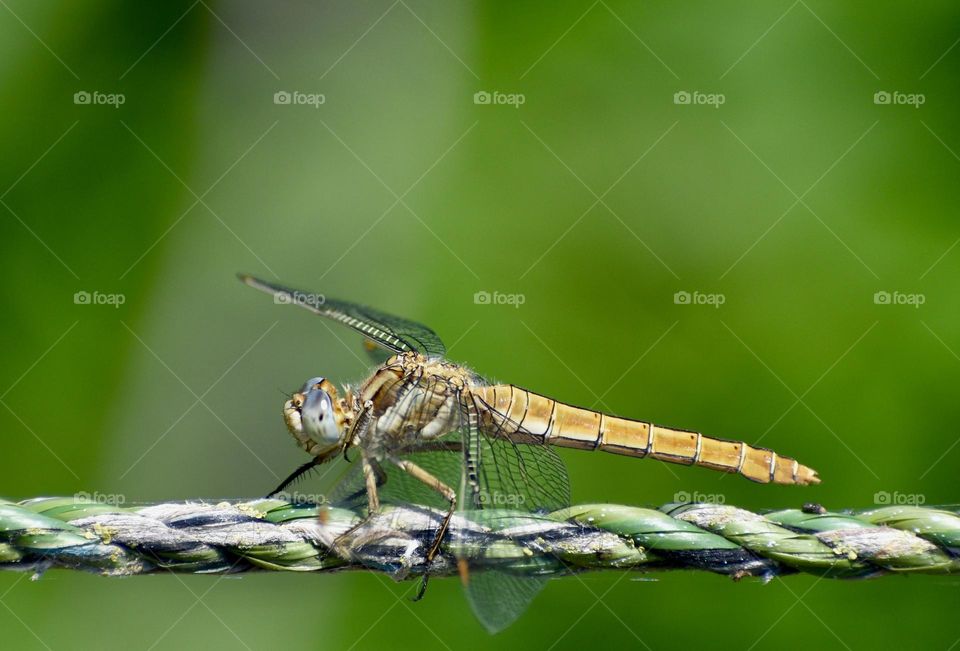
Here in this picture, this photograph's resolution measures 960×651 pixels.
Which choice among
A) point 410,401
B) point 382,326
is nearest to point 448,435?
point 410,401

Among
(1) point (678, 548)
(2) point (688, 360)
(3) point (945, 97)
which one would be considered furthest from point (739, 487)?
(3) point (945, 97)

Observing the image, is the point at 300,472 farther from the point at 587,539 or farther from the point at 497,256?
the point at 587,539

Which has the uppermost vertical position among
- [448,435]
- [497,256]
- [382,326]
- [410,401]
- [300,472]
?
[497,256]

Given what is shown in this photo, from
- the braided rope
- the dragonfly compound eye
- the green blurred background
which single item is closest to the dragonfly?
the dragonfly compound eye

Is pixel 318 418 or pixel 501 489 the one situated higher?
pixel 318 418

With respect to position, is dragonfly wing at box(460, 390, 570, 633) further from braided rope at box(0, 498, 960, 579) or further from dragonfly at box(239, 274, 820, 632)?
braided rope at box(0, 498, 960, 579)

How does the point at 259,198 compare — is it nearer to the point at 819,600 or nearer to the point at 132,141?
the point at 132,141

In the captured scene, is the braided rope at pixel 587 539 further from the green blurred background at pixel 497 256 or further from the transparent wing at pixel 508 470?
the green blurred background at pixel 497 256
